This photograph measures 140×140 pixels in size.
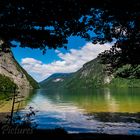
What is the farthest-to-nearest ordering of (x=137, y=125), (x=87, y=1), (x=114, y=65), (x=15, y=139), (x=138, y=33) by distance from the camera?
(x=137, y=125) → (x=114, y=65) → (x=138, y=33) → (x=87, y=1) → (x=15, y=139)

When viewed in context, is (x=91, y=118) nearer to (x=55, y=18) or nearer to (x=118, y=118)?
(x=118, y=118)

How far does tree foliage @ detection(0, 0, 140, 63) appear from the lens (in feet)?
37.4

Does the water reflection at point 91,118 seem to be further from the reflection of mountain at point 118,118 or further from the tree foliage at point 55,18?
the tree foliage at point 55,18

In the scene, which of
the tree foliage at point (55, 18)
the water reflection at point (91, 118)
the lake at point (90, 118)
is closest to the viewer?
the tree foliage at point (55, 18)

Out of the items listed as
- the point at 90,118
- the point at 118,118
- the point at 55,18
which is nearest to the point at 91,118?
the point at 90,118

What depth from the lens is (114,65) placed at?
18.5 meters

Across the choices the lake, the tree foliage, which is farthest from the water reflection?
the tree foliage

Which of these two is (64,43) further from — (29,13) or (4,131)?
(4,131)

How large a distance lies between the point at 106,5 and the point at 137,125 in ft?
98.8

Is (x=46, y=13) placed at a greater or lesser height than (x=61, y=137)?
greater

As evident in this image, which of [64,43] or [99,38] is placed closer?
[64,43]

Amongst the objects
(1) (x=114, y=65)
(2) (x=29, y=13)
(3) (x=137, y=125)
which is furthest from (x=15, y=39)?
(3) (x=137, y=125)

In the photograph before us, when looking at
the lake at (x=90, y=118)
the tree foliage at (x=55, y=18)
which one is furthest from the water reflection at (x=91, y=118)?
the tree foliage at (x=55, y=18)

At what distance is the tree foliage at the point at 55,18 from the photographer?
11406 mm
